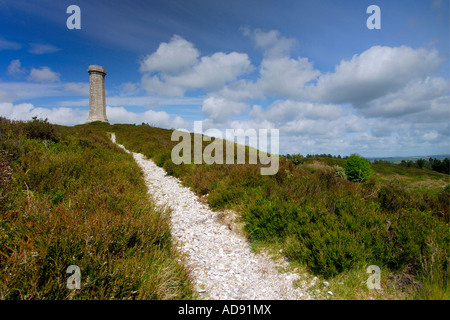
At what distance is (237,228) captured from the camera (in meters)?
5.21

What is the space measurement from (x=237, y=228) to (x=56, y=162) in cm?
562

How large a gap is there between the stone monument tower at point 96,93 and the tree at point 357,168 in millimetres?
44892

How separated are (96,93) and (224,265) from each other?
48091mm

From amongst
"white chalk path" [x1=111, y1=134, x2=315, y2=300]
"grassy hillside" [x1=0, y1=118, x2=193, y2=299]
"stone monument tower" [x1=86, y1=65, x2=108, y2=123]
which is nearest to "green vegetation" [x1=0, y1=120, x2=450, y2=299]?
"grassy hillside" [x1=0, y1=118, x2=193, y2=299]

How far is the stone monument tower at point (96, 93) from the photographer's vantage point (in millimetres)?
40875

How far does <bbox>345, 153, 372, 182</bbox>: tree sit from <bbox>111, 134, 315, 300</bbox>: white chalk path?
1023 centimetres

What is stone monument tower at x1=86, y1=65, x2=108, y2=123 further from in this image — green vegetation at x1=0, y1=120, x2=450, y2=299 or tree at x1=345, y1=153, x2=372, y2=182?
tree at x1=345, y1=153, x2=372, y2=182

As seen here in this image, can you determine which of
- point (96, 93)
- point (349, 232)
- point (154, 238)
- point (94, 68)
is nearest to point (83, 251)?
point (154, 238)

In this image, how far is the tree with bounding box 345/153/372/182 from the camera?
39.6ft

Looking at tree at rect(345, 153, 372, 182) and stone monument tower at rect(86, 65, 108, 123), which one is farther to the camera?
stone monument tower at rect(86, 65, 108, 123)

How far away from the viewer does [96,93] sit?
4106 cm

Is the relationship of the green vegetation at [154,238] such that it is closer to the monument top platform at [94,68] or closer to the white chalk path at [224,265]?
the white chalk path at [224,265]

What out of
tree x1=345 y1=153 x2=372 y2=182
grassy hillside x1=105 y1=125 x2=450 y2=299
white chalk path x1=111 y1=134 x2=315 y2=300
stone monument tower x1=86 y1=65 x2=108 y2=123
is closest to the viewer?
grassy hillside x1=105 y1=125 x2=450 y2=299
